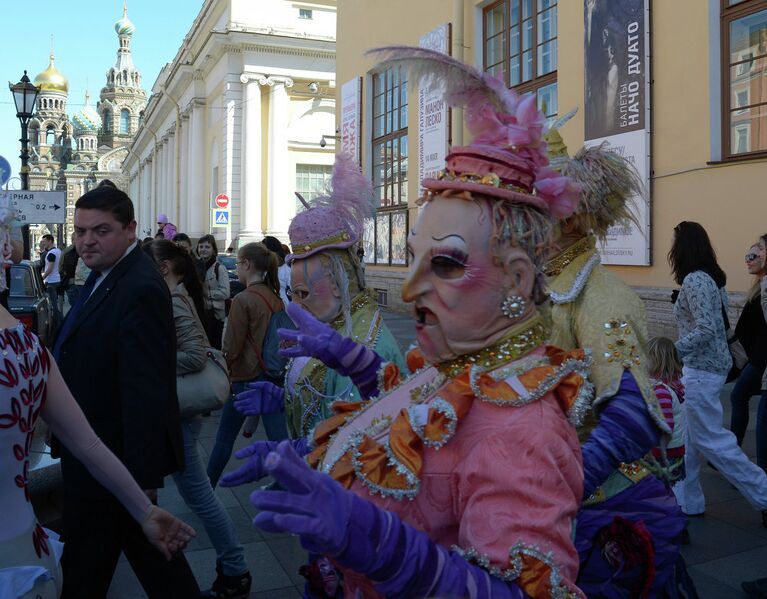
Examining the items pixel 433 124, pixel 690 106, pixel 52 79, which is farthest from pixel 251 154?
pixel 52 79

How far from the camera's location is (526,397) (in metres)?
Result: 1.37

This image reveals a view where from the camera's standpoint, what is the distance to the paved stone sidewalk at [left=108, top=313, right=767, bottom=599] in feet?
12.8

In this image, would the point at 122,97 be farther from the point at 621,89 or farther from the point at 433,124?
the point at 621,89

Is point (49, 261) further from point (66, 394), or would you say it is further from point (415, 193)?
point (66, 394)

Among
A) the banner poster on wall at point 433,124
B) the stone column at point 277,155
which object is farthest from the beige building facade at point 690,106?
the stone column at point 277,155

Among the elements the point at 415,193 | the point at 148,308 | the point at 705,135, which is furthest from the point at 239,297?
the point at 415,193

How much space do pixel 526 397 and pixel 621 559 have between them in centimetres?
93

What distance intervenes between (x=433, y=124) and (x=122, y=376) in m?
14.0

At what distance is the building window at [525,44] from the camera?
41.8ft

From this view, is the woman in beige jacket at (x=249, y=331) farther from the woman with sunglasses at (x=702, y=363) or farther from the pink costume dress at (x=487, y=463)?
the pink costume dress at (x=487, y=463)

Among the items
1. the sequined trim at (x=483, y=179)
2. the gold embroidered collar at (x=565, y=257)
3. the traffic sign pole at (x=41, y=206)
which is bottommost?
the gold embroidered collar at (x=565, y=257)

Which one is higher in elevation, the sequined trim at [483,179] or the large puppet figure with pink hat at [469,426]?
the sequined trim at [483,179]

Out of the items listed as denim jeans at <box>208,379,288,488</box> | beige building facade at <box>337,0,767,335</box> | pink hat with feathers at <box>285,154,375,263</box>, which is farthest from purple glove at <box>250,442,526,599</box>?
beige building facade at <box>337,0,767,335</box>

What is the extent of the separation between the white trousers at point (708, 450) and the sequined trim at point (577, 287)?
290cm
